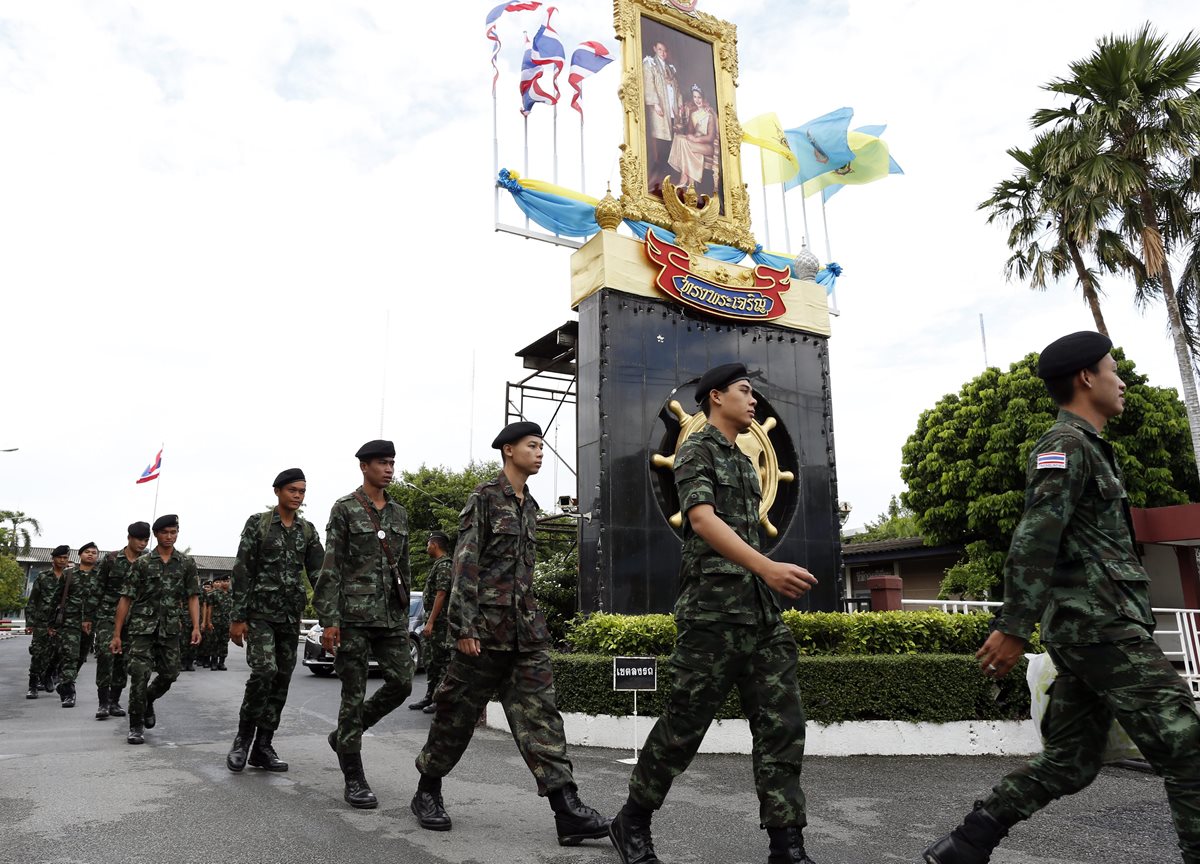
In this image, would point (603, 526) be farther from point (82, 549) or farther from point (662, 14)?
point (662, 14)

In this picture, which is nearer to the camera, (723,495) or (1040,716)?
(1040,716)

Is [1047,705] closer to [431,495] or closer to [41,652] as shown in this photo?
[41,652]

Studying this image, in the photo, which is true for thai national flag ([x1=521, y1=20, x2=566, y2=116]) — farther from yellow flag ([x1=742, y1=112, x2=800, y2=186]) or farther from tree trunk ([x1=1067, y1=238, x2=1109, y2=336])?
tree trunk ([x1=1067, y1=238, x2=1109, y2=336])

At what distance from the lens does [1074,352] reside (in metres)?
3.17

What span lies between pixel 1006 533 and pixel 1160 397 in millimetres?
5335

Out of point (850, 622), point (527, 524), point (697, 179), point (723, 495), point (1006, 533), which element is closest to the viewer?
point (723, 495)

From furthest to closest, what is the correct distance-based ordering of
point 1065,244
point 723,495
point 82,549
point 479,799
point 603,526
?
point 1065,244 < point 82,549 < point 603,526 < point 479,799 < point 723,495

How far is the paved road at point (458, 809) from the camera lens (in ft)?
12.6

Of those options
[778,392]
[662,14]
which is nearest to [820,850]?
[778,392]

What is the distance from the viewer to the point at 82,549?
10.6 metres

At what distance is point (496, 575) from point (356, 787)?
1.51 metres

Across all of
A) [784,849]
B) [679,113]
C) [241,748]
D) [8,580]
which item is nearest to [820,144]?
[679,113]

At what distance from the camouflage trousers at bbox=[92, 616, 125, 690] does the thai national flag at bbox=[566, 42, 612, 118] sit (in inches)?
373

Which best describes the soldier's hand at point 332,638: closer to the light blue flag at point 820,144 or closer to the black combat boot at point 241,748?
the black combat boot at point 241,748
